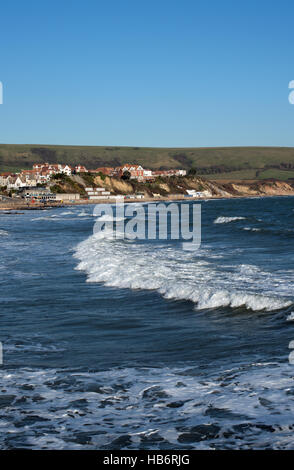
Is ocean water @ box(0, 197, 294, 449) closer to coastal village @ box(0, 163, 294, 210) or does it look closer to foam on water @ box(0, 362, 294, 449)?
foam on water @ box(0, 362, 294, 449)

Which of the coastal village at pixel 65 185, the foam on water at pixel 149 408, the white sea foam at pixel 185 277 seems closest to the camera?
the foam on water at pixel 149 408

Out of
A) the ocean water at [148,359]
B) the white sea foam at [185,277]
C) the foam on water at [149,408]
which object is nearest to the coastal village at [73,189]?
the white sea foam at [185,277]

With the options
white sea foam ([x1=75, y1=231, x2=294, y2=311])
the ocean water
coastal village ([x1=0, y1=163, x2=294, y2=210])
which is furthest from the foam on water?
coastal village ([x1=0, y1=163, x2=294, y2=210])

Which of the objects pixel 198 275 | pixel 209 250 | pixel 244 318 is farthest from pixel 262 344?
pixel 209 250

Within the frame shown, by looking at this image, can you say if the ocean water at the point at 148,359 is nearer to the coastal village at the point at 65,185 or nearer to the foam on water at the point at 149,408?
the foam on water at the point at 149,408

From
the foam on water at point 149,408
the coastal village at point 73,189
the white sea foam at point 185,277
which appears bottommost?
the foam on water at point 149,408

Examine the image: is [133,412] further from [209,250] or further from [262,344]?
[209,250]
